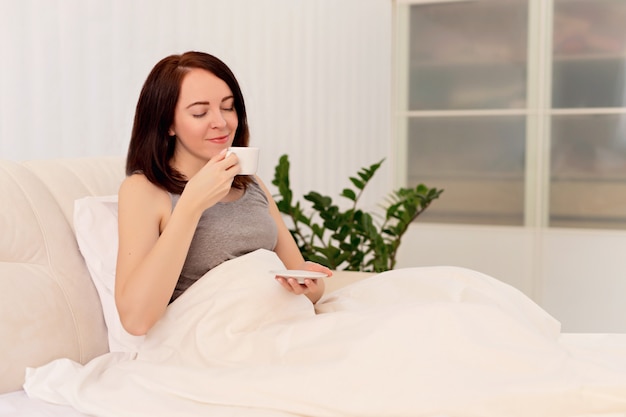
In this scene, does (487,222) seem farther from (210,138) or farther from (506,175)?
(210,138)

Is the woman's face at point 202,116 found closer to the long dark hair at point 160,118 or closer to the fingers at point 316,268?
the long dark hair at point 160,118

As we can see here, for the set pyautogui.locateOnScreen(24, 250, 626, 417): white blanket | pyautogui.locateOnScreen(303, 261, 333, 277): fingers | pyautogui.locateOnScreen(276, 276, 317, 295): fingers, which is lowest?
pyautogui.locateOnScreen(24, 250, 626, 417): white blanket

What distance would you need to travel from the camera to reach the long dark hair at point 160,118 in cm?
181

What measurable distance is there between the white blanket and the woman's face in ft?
0.96

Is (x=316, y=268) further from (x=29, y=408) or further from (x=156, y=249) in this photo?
(x=29, y=408)

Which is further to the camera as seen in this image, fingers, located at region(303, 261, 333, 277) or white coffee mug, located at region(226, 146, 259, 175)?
fingers, located at region(303, 261, 333, 277)

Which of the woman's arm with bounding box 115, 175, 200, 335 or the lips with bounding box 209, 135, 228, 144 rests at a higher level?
the lips with bounding box 209, 135, 228, 144

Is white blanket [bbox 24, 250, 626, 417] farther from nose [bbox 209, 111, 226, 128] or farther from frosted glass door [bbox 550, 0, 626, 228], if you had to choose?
frosted glass door [bbox 550, 0, 626, 228]

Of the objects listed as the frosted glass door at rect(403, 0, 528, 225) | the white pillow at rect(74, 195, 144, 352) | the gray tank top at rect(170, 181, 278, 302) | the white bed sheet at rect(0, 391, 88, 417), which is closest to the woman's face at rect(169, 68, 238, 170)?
the gray tank top at rect(170, 181, 278, 302)

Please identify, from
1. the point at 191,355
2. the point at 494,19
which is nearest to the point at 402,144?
the point at 494,19

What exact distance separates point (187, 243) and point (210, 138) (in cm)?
28

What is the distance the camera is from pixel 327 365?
1378mm

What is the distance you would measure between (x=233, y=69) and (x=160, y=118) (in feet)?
4.99

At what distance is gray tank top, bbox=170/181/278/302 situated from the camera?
5.90 feet
